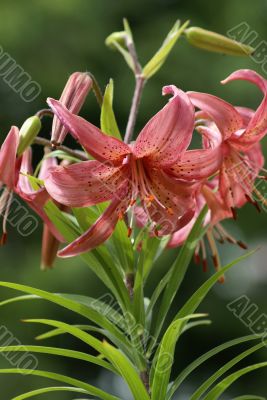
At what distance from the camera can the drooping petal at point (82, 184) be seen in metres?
1.14

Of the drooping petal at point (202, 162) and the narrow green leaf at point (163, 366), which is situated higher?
the drooping petal at point (202, 162)

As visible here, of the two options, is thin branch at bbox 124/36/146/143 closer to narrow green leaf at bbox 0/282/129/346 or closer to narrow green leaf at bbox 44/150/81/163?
narrow green leaf at bbox 44/150/81/163

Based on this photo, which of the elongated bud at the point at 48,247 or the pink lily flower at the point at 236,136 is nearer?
the pink lily flower at the point at 236,136

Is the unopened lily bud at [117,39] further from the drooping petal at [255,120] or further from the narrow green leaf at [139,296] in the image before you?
the narrow green leaf at [139,296]

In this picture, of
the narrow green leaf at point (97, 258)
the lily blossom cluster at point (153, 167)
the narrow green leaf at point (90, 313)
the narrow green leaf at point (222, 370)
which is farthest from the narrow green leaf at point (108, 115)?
the narrow green leaf at point (222, 370)

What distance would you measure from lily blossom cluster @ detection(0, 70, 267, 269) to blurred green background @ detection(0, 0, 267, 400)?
3.56m

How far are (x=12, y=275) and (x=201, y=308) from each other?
129cm

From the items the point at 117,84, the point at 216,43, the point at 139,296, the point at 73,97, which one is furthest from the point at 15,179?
the point at 117,84

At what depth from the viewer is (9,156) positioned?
116cm

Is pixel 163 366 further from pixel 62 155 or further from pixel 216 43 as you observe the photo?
pixel 216 43

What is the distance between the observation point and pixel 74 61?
5.57 m

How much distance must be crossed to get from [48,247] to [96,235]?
9.2 inches

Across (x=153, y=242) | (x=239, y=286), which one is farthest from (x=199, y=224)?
(x=239, y=286)

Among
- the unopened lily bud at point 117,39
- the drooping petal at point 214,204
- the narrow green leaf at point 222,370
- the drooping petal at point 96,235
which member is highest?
the unopened lily bud at point 117,39
